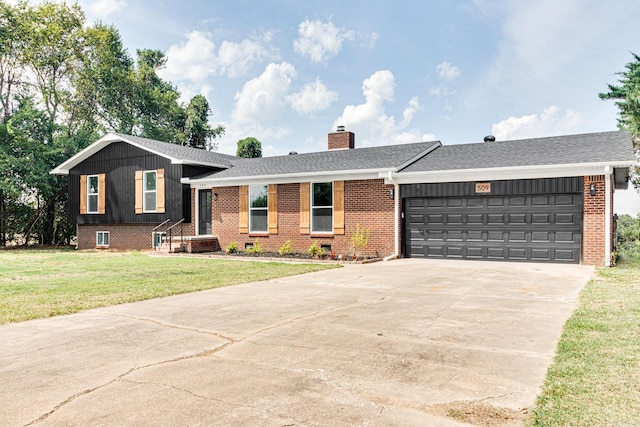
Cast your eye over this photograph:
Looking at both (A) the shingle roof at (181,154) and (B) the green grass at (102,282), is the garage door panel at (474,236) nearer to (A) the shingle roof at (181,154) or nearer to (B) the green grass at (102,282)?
(B) the green grass at (102,282)

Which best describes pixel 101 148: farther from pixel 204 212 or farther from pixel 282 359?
pixel 282 359

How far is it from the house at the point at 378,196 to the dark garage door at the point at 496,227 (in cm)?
3

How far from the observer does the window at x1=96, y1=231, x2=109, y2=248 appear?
2077cm

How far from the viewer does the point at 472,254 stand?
1325cm

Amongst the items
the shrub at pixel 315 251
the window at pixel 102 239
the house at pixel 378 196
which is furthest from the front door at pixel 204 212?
the shrub at pixel 315 251

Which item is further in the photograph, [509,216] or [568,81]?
[568,81]

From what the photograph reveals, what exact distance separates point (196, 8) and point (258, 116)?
34.1 ft

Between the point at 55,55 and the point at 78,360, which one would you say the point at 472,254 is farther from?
the point at 55,55

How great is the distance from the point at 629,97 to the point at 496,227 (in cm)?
1148

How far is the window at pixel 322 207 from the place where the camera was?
15336 mm

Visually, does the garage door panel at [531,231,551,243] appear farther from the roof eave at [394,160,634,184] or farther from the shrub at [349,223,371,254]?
the shrub at [349,223,371,254]

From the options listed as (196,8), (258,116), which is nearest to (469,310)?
(196,8)

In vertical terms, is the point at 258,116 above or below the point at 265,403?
above

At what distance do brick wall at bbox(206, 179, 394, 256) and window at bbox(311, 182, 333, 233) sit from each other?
34 centimetres
